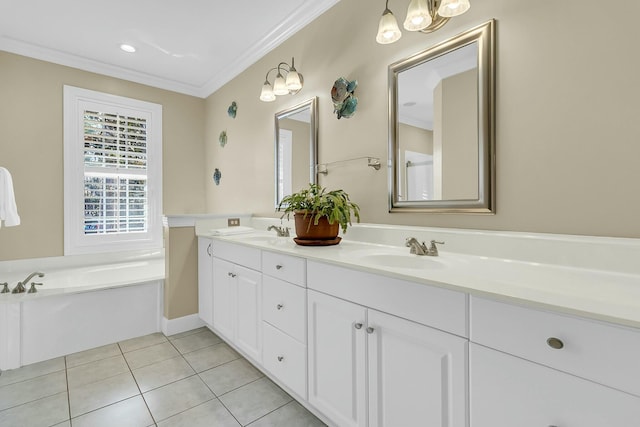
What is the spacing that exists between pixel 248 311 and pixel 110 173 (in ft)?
8.02

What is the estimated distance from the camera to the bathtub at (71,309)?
2.00 m

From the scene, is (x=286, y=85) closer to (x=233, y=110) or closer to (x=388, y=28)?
(x=388, y=28)

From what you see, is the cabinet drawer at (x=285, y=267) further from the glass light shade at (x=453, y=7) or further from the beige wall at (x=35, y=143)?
the beige wall at (x=35, y=143)

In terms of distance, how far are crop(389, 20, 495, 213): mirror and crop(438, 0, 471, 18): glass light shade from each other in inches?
4.8

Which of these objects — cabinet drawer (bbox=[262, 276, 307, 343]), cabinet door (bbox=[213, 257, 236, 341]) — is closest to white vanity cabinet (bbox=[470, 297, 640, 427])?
cabinet drawer (bbox=[262, 276, 307, 343])

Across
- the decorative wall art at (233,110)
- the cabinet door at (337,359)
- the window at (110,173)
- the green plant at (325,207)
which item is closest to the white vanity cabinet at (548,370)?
the cabinet door at (337,359)

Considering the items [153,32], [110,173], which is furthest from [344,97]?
[110,173]

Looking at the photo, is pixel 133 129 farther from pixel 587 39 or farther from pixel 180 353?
pixel 587 39

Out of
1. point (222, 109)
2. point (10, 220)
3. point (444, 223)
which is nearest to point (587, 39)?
point (444, 223)

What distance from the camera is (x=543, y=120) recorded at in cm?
117

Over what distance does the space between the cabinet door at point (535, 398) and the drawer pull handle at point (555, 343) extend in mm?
61

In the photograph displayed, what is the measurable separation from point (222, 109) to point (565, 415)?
3632mm

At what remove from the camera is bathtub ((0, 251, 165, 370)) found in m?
2.00

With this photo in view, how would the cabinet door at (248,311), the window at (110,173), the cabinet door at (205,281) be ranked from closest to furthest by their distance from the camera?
1. the cabinet door at (248,311)
2. the cabinet door at (205,281)
3. the window at (110,173)
